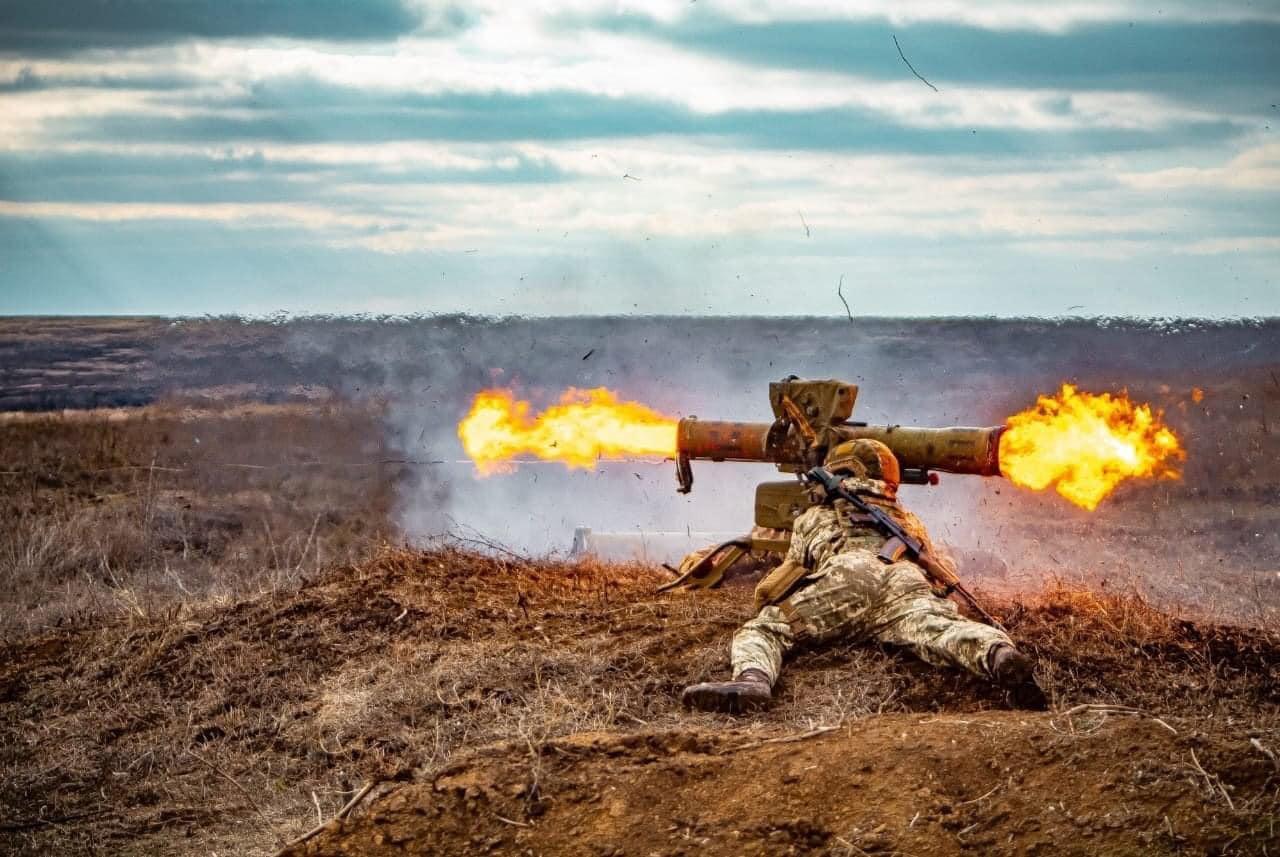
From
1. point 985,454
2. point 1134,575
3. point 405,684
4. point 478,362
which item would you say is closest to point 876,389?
point 478,362

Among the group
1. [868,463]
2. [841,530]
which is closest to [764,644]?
[841,530]

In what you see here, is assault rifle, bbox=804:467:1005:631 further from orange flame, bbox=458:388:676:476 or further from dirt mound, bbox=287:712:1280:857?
orange flame, bbox=458:388:676:476

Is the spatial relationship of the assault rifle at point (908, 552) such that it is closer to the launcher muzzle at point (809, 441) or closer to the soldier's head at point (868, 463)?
the soldier's head at point (868, 463)

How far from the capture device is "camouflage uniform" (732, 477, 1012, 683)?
7996 millimetres

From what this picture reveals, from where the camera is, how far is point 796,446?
11.1 m

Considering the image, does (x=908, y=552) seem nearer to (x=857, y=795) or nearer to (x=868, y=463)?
(x=868, y=463)

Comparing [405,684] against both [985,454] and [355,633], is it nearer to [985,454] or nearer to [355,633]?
[355,633]

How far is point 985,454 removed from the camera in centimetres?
1027

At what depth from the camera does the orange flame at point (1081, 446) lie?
1049 cm

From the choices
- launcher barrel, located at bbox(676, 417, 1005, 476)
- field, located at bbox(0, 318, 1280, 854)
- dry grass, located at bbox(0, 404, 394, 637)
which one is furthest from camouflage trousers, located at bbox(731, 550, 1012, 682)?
dry grass, located at bbox(0, 404, 394, 637)

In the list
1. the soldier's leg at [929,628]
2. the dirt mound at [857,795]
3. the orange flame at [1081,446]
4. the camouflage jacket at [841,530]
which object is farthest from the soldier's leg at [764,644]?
the orange flame at [1081,446]

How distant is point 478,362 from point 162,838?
34693 mm

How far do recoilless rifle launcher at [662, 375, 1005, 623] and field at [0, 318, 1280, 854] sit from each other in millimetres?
751

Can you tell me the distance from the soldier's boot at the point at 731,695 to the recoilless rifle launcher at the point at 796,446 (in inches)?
106
